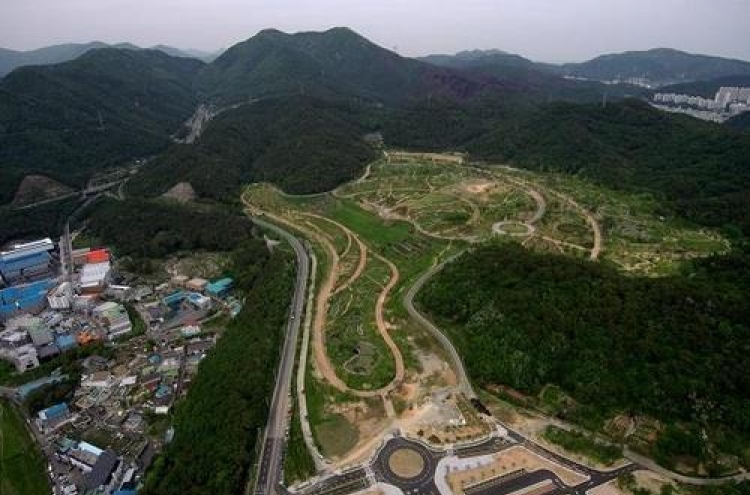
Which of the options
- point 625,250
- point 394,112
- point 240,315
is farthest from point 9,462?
point 394,112

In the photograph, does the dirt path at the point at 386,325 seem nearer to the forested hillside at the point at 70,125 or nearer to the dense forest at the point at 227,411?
the dense forest at the point at 227,411

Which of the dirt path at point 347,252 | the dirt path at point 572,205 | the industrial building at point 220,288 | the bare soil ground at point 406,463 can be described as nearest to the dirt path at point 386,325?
the dirt path at point 347,252

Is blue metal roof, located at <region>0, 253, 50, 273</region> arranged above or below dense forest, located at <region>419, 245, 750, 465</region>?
below

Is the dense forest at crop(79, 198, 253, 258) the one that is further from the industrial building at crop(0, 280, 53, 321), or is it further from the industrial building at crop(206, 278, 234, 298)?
the industrial building at crop(0, 280, 53, 321)

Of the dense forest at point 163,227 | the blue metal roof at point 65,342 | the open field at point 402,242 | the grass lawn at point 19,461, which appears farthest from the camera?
the dense forest at point 163,227

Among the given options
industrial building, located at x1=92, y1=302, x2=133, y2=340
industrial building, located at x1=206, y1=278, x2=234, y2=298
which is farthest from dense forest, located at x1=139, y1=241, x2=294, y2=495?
industrial building, located at x1=92, y1=302, x2=133, y2=340

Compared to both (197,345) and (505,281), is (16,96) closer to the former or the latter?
(197,345)

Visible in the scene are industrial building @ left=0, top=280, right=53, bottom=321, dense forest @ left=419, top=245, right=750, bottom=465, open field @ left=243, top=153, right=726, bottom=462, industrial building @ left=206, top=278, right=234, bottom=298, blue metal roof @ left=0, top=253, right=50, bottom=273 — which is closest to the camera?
dense forest @ left=419, top=245, right=750, bottom=465
